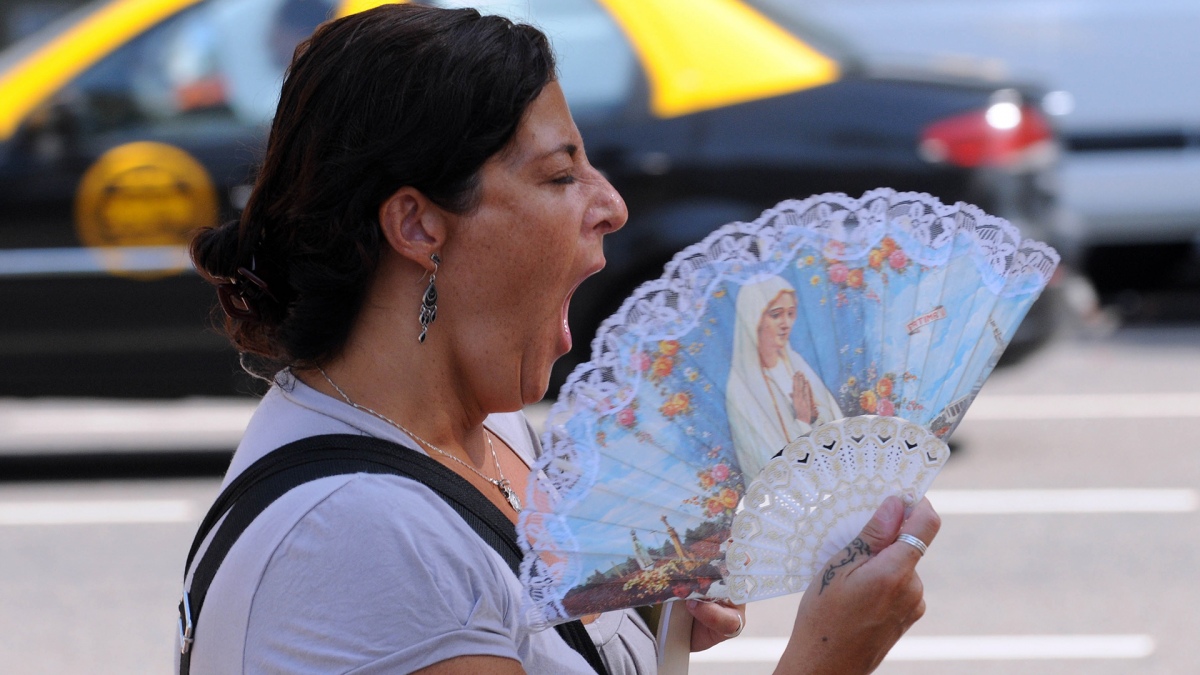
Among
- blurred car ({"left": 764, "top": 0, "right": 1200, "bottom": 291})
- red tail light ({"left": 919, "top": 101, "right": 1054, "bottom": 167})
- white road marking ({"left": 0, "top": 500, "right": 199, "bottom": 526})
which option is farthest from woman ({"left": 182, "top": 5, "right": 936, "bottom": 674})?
blurred car ({"left": 764, "top": 0, "right": 1200, "bottom": 291})

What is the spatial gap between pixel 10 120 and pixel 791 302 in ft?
16.6

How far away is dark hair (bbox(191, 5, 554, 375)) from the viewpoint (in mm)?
1476

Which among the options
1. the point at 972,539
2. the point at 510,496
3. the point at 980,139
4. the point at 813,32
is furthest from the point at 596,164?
the point at 510,496

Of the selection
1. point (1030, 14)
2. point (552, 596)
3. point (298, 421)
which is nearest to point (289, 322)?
point (298, 421)

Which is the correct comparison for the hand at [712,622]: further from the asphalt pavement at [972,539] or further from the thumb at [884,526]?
the asphalt pavement at [972,539]

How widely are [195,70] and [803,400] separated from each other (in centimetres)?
477

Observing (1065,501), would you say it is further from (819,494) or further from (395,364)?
(395,364)

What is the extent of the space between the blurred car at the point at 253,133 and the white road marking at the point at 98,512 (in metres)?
0.52

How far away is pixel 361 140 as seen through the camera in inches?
58.1

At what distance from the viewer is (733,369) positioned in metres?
1.52

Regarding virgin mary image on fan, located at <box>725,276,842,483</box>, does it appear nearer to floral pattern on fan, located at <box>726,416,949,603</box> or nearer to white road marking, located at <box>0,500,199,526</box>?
floral pattern on fan, located at <box>726,416,949,603</box>

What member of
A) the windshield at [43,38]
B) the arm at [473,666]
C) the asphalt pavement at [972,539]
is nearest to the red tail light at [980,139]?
the asphalt pavement at [972,539]

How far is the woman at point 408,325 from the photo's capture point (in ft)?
4.47

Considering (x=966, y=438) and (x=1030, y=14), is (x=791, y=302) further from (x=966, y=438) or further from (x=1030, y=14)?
(x=1030, y=14)
